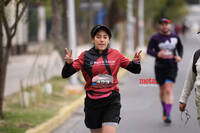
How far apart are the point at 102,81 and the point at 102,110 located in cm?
37

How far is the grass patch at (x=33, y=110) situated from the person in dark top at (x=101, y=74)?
2317mm

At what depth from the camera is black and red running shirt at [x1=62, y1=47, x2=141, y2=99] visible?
5211 millimetres

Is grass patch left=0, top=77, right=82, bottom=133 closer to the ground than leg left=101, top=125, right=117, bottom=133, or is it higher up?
closer to the ground

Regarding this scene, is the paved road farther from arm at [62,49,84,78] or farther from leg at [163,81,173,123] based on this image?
arm at [62,49,84,78]

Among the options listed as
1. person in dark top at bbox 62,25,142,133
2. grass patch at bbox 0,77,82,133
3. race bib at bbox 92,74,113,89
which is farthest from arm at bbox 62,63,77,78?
grass patch at bbox 0,77,82,133

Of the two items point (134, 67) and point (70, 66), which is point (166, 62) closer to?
point (134, 67)

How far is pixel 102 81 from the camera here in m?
5.17

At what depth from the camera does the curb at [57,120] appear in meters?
7.62

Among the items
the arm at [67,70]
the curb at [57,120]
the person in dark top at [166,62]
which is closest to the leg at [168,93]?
the person in dark top at [166,62]

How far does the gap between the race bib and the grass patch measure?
244cm

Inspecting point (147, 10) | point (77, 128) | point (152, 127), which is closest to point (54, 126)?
point (77, 128)

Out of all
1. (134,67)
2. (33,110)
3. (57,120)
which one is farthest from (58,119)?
(134,67)

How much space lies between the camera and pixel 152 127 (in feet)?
26.6

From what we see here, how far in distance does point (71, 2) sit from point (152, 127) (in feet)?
16.5
